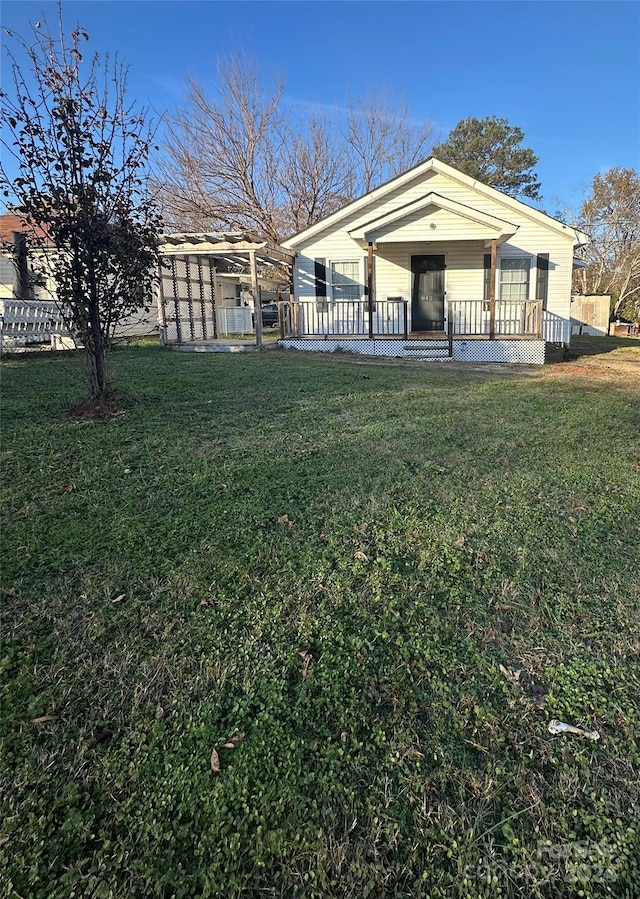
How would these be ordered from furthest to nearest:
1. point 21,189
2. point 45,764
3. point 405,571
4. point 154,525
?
1. point 21,189
2. point 154,525
3. point 405,571
4. point 45,764

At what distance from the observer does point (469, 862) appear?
4.25ft

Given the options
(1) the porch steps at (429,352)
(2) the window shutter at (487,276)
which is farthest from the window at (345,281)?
(2) the window shutter at (487,276)

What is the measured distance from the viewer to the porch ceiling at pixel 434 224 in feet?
41.4

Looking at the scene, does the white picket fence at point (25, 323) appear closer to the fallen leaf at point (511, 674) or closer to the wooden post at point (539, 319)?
the fallen leaf at point (511, 674)

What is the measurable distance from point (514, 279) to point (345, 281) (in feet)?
16.0

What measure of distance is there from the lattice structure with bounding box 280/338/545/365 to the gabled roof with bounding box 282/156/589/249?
3.53 m

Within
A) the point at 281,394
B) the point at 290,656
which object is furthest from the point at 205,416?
the point at 290,656

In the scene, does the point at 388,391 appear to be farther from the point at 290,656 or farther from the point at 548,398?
the point at 290,656

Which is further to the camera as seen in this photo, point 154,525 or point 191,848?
point 154,525

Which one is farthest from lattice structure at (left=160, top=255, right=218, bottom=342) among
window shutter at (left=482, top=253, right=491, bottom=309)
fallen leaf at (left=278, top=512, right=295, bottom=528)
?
fallen leaf at (left=278, top=512, right=295, bottom=528)

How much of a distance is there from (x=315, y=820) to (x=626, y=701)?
46.7 inches

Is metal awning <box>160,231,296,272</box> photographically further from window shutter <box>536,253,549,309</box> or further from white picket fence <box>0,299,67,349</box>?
window shutter <box>536,253,549,309</box>

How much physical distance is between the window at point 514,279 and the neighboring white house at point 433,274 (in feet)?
0.09

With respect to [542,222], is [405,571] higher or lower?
lower
